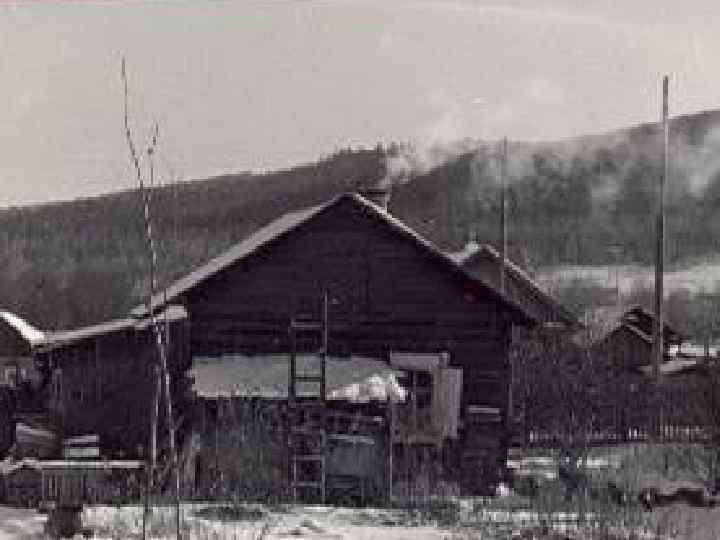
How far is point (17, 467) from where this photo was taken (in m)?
24.9

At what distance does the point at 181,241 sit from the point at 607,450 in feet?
300

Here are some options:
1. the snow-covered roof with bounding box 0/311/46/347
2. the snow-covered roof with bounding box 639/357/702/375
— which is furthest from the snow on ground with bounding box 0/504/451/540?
the snow-covered roof with bounding box 639/357/702/375

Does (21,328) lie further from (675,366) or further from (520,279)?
(675,366)

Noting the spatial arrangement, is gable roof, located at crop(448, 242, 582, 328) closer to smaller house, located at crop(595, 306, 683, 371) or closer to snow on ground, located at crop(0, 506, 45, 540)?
smaller house, located at crop(595, 306, 683, 371)

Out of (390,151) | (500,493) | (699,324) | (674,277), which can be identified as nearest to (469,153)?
(390,151)

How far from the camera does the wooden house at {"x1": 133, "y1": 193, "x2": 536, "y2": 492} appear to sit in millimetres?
33531

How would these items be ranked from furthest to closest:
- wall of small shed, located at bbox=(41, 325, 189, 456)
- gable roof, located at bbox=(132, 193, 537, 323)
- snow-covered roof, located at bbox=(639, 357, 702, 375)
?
snow-covered roof, located at bbox=(639, 357, 702, 375)
wall of small shed, located at bbox=(41, 325, 189, 456)
gable roof, located at bbox=(132, 193, 537, 323)

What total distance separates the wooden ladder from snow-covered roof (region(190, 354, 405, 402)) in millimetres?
154

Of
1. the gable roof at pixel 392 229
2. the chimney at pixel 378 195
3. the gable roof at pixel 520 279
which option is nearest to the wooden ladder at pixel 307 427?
the gable roof at pixel 392 229

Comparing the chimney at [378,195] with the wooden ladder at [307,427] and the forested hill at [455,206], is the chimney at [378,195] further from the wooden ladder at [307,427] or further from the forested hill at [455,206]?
the forested hill at [455,206]

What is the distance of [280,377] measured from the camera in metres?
31.8

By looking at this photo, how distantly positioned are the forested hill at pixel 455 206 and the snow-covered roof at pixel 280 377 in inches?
3309

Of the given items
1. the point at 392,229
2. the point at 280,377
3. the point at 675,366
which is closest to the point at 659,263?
the point at 392,229

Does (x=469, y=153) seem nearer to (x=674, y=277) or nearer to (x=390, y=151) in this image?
(x=390, y=151)
